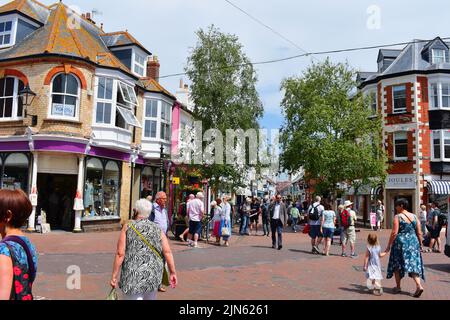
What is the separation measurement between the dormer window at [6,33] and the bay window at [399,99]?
24350mm

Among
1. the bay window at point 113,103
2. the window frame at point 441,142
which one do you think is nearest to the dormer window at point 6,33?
the bay window at point 113,103

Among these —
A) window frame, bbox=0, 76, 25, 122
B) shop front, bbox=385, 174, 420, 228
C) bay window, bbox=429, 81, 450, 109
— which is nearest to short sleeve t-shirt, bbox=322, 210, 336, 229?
window frame, bbox=0, 76, 25, 122

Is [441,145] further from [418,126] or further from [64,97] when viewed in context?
[64,97]

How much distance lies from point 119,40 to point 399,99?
1934 cm

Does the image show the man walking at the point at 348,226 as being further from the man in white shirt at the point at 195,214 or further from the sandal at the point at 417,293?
the sandal at the point at 417,293

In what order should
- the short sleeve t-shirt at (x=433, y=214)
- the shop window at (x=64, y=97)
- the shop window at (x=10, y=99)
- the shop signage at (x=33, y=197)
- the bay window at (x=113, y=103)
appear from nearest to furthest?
the short sleeve t-shirt at (x=433, y=214), the shop signage at (x=33, y=197), the shop window at (x=64, y=97), the shop window at (x=10, y=99), the bay window at (x=113, y=103)

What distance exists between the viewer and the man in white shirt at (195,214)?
45.1ft

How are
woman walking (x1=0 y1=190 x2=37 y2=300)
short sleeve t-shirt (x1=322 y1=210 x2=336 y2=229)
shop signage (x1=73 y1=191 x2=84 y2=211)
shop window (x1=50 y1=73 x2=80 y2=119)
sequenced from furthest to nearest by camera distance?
1. shop window (x1=50 y1=73 x2=80 y2=119)
2. shop signage (x1=73 y1=191 x2=84 y2=211)
3. short sleeve t-shirt (x1=322 y1=210 x2=336 y2=229)
4. woman walking (x1=0 y1=190 x2=37 y2=300)

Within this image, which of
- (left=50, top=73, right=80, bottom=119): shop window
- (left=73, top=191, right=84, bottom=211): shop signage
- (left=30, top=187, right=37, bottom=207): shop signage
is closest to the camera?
(left=30, top=187, right=37, bottom=207): shop signage

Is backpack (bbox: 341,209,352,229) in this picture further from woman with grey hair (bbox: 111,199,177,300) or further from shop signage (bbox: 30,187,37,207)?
shop signage (bbox: 30,187,37,207)

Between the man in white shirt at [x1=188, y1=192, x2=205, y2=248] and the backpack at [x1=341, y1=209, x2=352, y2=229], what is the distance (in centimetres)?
483

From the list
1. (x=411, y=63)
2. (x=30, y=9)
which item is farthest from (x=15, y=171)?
(x=411, y=63)

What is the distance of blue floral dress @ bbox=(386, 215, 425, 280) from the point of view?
727 cm
